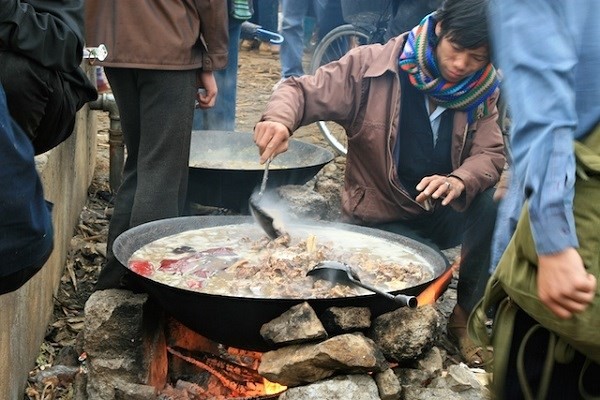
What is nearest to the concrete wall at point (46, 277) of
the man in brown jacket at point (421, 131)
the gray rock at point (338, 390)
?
the gray rock at point (338, 390)

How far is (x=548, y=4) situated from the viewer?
78.2 inches

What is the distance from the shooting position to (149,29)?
450cm

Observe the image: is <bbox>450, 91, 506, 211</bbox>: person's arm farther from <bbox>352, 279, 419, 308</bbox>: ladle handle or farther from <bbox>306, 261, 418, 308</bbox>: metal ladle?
<bbox>352, 279, 419, 308</bbox>: ladle handle

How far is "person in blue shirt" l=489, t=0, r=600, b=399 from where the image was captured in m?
1.92

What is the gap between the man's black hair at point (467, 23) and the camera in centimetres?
427

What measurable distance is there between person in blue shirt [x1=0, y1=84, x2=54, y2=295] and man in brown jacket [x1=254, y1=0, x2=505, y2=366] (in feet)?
7.83

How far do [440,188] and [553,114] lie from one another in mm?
2391

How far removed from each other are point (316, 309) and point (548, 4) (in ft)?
6.16

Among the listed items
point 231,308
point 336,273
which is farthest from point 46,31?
point 336,273

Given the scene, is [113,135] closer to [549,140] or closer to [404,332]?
[404,332]

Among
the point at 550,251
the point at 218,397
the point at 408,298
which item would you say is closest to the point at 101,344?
the point at 218,397

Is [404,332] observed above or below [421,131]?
below

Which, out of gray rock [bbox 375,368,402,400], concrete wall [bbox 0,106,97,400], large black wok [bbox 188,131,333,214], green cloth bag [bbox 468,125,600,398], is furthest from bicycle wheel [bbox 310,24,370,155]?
green cloth bag [bbox 468,125,600,398]

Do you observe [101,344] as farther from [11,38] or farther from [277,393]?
[11,38]
